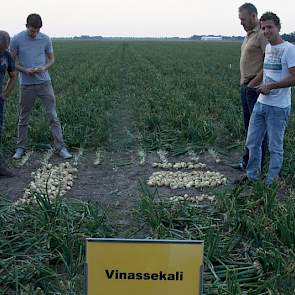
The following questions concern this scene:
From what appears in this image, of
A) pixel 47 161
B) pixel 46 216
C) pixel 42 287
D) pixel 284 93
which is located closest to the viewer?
pixel 42 287

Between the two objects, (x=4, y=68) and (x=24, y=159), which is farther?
(x=24, y=159)

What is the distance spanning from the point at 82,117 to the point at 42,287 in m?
4.75

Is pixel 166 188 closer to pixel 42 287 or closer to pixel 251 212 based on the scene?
pixel 251 212

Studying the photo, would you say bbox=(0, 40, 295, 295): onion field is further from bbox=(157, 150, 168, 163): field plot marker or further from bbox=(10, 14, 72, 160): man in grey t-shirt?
bbox=(10, 14, 72, 160): man in grey t-shirt

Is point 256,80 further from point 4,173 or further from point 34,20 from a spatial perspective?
point 4,173

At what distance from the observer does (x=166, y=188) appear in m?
4.97

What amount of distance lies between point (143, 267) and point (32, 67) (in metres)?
4.20

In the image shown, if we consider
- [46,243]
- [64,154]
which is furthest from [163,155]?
[46,243]

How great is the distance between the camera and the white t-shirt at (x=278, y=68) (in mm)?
4203

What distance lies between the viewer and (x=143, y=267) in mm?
1948

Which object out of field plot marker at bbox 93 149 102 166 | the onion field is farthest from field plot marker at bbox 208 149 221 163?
field plot marker at bbox 93 149 102 166

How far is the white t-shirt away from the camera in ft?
13.8

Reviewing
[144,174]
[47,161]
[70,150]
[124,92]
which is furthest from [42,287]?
[124,92]

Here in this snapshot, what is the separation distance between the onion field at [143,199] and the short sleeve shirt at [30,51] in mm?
1004
